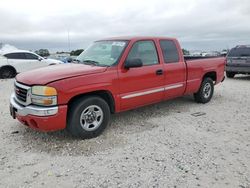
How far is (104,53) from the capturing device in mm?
5363

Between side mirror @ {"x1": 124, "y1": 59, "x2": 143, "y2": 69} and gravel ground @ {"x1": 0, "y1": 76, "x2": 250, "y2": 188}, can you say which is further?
side mirror @ {"x1": 124, "y1": 59, "x2": 143, "y2": 69}

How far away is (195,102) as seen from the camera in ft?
24.6

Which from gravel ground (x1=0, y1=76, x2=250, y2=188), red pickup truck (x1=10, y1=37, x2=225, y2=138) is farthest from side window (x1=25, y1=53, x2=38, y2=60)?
red pickup truck (x1=10, y1=37, x2=225, y2=138)

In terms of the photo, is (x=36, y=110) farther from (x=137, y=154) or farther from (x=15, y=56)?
(x=15, y=56)

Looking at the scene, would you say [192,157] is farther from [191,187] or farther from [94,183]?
[94,183]

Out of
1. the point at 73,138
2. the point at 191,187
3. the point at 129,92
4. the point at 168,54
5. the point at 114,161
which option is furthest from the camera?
the point at 168,54

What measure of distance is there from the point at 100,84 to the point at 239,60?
10.5 metres

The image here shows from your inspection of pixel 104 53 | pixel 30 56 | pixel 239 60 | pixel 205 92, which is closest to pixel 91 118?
pixel 104 53

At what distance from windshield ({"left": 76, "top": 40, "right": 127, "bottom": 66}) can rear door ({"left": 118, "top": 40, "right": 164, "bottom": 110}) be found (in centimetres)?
24

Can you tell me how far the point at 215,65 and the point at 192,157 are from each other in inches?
Answer: 172

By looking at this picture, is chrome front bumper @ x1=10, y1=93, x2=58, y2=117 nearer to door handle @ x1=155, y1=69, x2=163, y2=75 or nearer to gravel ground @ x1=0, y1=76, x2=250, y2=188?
gravel ground @ x1=0, y1=76, x2=250, y2=188

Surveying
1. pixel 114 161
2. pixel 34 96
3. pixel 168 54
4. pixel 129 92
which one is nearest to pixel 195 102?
pixel 168 54

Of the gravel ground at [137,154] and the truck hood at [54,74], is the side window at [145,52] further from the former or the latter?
the gravel ground at [137,154]

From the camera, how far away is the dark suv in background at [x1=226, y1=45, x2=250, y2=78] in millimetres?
12703
